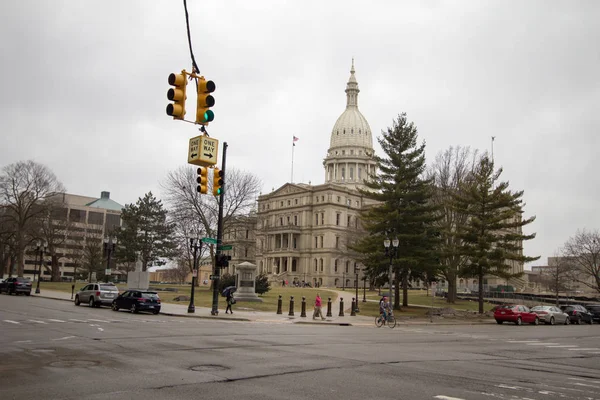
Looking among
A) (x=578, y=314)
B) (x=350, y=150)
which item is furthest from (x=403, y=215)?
(x=350, y=150)

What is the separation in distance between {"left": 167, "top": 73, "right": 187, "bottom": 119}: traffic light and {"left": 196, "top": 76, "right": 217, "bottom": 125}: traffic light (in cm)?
69

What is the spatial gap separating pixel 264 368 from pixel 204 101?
20.5 ft

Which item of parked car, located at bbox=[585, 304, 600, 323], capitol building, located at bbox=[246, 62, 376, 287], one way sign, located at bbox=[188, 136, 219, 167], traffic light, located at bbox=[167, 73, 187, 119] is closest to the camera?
traffic light, located at bbox=[167, 73, 187, 119]

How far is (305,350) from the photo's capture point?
14.4m

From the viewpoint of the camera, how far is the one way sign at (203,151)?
13.8 meters

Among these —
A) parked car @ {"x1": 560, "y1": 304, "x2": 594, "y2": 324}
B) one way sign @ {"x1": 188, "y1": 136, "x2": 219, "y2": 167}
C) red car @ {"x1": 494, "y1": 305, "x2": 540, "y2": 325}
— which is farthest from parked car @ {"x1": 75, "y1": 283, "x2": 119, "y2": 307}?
parked car @ {"x1": 560, "y1": 304, "x2": 594, "y2": 324}

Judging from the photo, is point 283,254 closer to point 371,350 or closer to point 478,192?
point 478,192

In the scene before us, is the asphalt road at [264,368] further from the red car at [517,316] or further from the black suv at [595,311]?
the black suv at [595,311]

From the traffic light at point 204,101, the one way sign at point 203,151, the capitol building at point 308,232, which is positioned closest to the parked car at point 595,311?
the one way sign at point 203,151

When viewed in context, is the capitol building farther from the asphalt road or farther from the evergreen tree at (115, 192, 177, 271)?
the asphalt road

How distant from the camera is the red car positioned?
36875 mm

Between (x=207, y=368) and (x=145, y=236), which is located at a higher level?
(x=145, y=236)

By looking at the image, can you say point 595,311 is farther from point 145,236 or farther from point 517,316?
point 145,236

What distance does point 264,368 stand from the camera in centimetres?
1076
